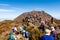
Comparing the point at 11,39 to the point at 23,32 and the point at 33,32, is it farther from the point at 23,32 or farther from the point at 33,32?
the point at 33,32

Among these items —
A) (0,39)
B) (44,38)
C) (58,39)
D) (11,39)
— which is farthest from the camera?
(0,39)

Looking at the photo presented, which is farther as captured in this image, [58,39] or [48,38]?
[58,39]

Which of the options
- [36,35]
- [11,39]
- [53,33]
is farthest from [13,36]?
[36,35]

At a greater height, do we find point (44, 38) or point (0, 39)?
point (44, 38)

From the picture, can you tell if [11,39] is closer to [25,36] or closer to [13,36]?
[13,36]

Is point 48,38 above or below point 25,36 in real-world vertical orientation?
above

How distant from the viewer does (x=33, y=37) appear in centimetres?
2391

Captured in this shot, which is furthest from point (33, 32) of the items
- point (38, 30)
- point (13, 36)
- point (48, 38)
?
point (48, 38)

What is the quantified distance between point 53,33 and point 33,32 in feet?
25.1

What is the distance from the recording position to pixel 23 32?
23578 millimetres

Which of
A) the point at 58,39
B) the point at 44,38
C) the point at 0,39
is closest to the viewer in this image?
the point at 44,38

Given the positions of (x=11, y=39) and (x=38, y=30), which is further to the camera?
(x=38, y=30)

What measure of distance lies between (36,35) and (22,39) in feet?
5.60

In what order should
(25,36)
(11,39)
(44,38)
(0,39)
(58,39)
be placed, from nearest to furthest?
(44,38)
(11,39)
(58,39)
(25,36)
(0,39)
